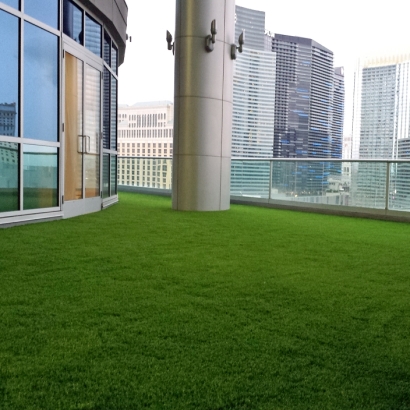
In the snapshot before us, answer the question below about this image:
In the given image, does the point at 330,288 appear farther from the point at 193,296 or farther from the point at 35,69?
the point at 35,69

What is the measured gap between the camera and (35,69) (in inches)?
240

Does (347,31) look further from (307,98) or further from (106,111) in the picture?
(106,111)

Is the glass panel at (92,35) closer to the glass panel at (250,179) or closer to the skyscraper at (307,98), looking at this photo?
the glass panel at (250,179)

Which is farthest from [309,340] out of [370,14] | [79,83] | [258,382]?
[370,14]

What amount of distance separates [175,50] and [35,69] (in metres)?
2.98

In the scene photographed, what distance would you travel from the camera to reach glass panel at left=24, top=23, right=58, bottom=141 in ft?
19.5

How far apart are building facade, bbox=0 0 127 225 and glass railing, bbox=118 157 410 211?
10.6 feet

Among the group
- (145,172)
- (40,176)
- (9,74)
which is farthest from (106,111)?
(145,172)

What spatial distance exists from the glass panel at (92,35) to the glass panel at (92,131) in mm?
364

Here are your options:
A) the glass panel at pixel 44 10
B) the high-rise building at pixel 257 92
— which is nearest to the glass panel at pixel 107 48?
the glass panel at pixel 44 10

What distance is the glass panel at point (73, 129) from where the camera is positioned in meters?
7.02

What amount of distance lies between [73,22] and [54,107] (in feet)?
4.98

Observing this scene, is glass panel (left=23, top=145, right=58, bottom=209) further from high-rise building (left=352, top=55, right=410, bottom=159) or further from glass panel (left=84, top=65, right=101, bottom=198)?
high-rise building (left=352, top=55, right=410, bottom=159)

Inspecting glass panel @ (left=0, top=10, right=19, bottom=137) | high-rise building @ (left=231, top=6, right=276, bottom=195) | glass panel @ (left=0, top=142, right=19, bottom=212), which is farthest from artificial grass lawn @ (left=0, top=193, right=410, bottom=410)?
high-rise building @ (left=231, top=6, right=276, bottom=195)
